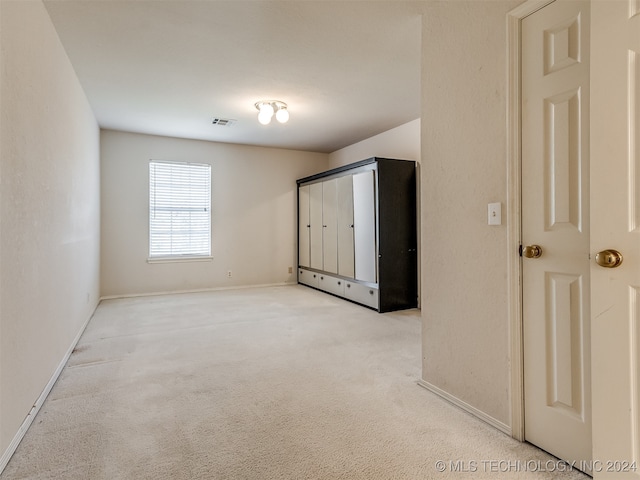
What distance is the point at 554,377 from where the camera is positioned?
5.19 feet

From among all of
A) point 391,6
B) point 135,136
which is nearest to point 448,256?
point 391,6

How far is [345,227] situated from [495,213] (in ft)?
10.8

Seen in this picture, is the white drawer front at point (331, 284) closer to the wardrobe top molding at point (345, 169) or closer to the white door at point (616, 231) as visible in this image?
the wardrobe top molding at point (345, 169)

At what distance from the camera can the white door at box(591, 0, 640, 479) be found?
1.21 meters

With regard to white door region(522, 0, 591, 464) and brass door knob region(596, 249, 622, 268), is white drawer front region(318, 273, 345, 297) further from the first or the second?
brass door knob region(596, 249, 622, 268)

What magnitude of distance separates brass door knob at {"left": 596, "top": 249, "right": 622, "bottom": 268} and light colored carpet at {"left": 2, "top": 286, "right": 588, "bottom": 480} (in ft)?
2.98

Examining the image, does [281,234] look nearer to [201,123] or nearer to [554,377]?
[201,123]

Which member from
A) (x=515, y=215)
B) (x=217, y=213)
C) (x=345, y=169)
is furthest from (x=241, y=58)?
(x=217, y=213)

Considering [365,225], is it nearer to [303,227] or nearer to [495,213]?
[303,227]

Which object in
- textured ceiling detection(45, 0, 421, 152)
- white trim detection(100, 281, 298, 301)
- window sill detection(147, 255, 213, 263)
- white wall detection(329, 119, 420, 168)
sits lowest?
white trim detection(100, 281, 298, 301)

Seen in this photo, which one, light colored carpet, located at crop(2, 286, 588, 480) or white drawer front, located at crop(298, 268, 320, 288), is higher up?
white drawer front, located at crop(298, 268, 320, 288)

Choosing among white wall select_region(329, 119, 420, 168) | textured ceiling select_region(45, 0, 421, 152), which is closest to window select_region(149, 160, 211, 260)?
textured ceiling select_region(45, 0, 421, 152)

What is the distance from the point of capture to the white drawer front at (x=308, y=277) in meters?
5.93

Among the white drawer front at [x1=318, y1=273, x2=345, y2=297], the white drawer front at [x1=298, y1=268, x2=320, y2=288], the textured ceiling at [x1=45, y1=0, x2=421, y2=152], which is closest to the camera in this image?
the textured ceiling at [x1=45, y1=0, x2=421, y2=152]
